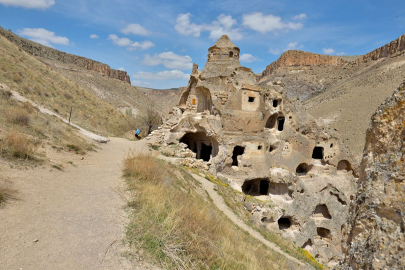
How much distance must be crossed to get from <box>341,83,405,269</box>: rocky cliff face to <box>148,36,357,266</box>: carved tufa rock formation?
1067cm

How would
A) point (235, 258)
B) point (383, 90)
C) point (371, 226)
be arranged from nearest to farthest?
1. point (371, 226)
2. point (235, 258)
3. point (383, 90)

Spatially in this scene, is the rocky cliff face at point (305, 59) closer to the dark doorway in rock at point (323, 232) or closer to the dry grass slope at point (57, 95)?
the dry grass slope at point (57, 95)

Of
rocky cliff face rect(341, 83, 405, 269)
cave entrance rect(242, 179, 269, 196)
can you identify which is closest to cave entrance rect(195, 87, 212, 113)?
cave entrance rect(242, 179, 269, 196)

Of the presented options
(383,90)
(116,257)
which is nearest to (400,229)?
(116,257)

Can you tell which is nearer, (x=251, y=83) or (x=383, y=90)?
(x=251, y=83)

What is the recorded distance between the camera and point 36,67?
26047mm

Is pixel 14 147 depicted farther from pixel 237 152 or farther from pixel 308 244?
pixel 308 244

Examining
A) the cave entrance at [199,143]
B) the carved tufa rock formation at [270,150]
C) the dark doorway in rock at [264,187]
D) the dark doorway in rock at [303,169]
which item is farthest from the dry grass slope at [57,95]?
the dark doorway in rock at [303,169]

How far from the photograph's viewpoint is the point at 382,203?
2.48 meters

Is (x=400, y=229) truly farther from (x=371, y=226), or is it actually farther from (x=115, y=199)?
(x=115, y=199)

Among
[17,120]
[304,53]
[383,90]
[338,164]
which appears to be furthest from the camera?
[304,53]

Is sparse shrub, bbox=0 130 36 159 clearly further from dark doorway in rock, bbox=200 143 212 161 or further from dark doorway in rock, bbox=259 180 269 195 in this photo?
dark doorway in rock, bbox=259 180 269 195

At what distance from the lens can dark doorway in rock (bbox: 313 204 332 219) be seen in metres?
15.7

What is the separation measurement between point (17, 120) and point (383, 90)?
52.3 metres
